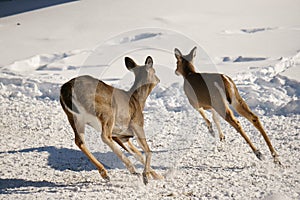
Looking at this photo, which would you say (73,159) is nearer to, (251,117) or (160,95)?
(251,117)

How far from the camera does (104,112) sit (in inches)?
175

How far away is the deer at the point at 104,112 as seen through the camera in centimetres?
437

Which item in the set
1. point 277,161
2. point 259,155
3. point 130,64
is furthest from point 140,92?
point 277,161

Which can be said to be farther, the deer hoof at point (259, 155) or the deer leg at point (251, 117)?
the deer leg at point (251, 117)

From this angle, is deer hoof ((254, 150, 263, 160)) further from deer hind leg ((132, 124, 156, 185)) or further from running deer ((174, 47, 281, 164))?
deer hind leg ((132, 124, 156, 185))

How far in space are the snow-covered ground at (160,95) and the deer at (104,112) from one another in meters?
0.24

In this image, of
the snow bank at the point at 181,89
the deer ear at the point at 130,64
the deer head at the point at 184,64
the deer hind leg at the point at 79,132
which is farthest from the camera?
the snow bank at the point at 181,89

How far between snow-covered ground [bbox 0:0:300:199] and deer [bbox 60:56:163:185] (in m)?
0.24

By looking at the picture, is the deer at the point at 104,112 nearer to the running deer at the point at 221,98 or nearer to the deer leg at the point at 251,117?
the running deer at the point at 221,98

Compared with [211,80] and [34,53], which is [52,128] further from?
[34,53]

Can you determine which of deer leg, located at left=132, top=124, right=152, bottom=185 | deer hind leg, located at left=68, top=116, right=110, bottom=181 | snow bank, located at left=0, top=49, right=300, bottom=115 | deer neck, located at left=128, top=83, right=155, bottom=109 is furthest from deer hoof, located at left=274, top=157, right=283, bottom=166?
snow bank, located at left=0, top=49, right=300, bottom=115

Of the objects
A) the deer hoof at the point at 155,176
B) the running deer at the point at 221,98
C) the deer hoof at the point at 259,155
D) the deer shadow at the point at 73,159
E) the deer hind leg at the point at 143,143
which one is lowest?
Answer: the deer shadow at the point at 73,159

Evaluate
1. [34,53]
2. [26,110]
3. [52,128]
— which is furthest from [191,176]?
[34,53]

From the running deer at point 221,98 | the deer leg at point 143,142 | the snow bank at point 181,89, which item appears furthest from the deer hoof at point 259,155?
the snow bank at point 181,89
